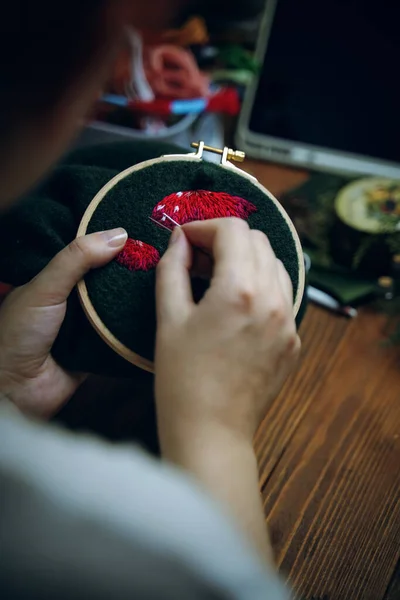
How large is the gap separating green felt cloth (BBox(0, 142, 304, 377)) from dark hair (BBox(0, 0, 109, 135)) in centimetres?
22

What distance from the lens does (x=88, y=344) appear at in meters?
0.51

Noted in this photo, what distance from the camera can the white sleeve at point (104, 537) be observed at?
0.93 ft

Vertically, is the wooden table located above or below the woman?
below

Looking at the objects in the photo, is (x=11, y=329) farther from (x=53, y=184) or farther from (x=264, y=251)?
(x=264, y=251)

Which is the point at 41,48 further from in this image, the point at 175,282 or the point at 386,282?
the point at 386,282

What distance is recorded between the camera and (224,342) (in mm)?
397

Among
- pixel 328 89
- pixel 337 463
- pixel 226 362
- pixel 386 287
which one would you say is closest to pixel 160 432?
pixel 226 362

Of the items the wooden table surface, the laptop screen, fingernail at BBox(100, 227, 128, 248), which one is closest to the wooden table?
the wooden table surface

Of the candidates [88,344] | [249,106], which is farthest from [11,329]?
[249,106]

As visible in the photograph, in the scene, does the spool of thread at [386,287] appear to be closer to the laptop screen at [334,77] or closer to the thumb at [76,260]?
the laptop screen at [334,77]

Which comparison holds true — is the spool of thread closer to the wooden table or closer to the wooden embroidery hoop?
the wooden table

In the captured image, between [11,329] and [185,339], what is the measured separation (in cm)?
22

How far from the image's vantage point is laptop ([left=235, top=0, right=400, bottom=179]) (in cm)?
80

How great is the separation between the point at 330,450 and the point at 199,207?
33 centimetres
